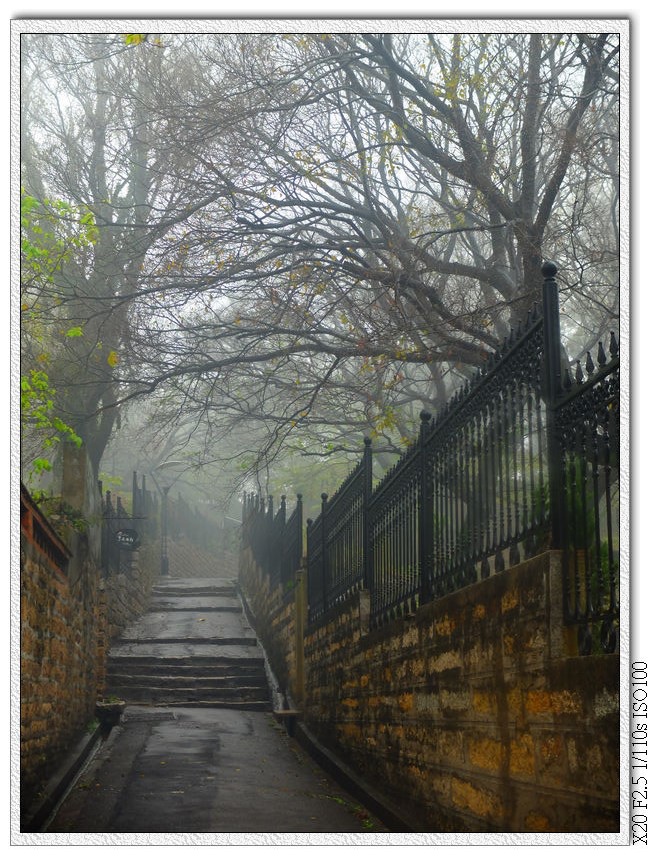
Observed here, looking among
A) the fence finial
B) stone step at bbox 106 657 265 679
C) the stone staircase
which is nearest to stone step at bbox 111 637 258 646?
the stone staircase

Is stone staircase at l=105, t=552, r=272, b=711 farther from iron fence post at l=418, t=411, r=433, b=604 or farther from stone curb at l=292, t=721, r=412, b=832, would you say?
iron fence post at l=418, t=411, r=433, b=604

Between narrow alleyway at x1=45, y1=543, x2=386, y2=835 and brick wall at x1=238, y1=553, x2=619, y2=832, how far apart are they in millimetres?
865

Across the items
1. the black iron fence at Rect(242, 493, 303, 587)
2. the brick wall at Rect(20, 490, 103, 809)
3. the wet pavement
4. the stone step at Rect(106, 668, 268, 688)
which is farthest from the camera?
the stone step at Rect(106, 668, 268, 688)

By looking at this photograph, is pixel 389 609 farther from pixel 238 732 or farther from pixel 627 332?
pixel 238 732

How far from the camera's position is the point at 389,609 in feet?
26.1

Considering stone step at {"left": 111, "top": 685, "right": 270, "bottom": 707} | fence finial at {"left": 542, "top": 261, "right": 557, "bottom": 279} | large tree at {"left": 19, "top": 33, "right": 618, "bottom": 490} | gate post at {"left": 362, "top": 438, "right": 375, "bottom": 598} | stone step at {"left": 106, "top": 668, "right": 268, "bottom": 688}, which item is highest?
large tree at {"left": 19, "top": 33, "right": 618, "bottom": 490}

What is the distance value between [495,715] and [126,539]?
1670 cm

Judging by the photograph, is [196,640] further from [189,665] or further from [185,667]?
[185,667]

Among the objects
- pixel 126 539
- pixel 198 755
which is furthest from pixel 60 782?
pixel 126 539

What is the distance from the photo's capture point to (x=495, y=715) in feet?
16.3

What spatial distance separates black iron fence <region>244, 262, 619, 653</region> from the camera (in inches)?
162

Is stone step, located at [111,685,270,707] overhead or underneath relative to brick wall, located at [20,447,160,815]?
underneath

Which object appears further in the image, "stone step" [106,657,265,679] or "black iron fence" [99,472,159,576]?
"black iron fence" [99,472,159,576]

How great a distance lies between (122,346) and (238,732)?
4766 millimetres
